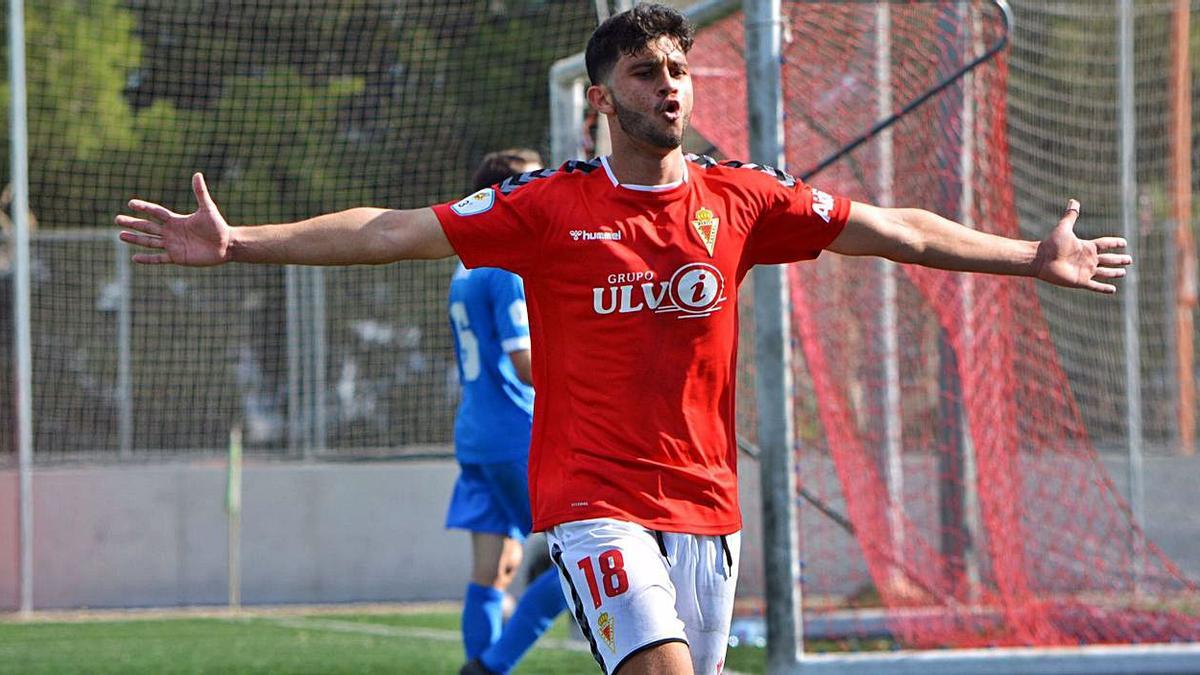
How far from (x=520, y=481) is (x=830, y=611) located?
12.5 ft

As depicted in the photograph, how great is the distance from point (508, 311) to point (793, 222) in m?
2.10

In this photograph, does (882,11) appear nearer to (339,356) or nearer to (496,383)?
(496,383)

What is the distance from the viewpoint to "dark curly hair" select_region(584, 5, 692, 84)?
4015 millimetres

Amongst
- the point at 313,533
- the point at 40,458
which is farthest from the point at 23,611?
the point at 313,533

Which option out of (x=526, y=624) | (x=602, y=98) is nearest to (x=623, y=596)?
(x=602, y=98)

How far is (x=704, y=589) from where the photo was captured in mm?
3963

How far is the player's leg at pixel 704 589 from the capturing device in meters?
3.93

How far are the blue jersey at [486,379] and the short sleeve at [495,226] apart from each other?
83.1 inches

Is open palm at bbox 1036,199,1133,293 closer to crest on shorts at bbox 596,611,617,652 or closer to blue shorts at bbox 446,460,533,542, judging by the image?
crest on shorts at bbox 596,611,617,652

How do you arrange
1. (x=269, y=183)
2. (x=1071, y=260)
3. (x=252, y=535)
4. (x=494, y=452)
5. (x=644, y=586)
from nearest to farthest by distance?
(x=644, y=586), (x=1071, y=260), (x=494, y=452), (x=252, y=535), (x=269, y=183)

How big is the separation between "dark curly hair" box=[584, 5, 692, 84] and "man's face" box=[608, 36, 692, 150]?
0.07 ft

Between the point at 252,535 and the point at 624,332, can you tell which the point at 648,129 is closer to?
the point at 624,332

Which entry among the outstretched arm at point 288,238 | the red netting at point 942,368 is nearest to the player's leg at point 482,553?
the red netting at point 942,368

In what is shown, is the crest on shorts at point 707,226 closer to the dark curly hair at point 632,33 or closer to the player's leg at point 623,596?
the dark curly hair at point 632,33
